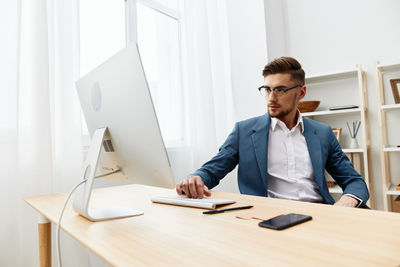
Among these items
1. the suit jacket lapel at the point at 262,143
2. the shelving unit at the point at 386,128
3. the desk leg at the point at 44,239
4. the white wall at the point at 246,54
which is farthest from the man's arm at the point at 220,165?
the shelving unit at the point at 386,128

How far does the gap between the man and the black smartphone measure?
630mm

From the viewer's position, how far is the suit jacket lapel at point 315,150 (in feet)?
4.68

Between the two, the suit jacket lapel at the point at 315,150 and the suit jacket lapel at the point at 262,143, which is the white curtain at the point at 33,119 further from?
the suit jacket lapel at the point at 315,150

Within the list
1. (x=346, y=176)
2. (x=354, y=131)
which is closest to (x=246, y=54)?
(x=354, y=131)

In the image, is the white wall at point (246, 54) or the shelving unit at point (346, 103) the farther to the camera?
the white wall at point (246, 54)

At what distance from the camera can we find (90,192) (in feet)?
2.83

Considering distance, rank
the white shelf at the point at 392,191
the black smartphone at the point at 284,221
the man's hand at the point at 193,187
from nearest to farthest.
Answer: the black smartphone at the point at 284,221 < the man's hand at the point at 193,187 < the white shelf at the point at 392,191

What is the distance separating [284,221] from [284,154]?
810 mm

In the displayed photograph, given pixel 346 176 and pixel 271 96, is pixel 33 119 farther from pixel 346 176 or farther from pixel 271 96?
pixel 346 176

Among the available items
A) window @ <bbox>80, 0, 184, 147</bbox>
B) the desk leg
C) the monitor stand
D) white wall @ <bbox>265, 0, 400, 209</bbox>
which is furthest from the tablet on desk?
white wall @ <bbox>265, 0, 400, 209</bbox>

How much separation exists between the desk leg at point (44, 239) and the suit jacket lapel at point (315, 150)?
1.18 meters

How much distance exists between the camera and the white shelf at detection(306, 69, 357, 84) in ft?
8.76

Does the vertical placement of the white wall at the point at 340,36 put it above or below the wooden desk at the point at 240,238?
above

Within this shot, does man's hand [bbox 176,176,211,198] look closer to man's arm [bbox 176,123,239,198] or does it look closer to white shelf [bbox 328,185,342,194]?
man's arm [bbox 176,123,239,198]
